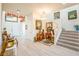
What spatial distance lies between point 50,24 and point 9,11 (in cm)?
70

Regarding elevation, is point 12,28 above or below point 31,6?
below

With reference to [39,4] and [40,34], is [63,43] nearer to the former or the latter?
[40,34]

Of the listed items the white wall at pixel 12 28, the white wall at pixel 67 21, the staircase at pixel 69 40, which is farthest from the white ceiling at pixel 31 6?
the staircase at pixel 69 40

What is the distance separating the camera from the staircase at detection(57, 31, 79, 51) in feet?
8.03

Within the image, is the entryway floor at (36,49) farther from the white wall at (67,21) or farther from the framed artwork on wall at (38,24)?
the white wall at (67,21)

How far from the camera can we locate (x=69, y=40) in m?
2.48

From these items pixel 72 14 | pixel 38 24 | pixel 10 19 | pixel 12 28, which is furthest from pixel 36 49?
pixel 72 14

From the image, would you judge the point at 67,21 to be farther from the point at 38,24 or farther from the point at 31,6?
the point at 31,6

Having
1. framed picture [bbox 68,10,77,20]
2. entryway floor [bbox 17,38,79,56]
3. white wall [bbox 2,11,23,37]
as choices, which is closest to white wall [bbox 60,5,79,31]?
framed picture [bbox 68,10,77,20]

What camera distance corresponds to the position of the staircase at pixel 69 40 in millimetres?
2447

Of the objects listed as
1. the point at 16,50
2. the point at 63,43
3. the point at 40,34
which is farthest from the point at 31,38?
the point at 63,43

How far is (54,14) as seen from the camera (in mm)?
2490

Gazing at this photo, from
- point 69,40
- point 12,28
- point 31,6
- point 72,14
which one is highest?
point 31,6

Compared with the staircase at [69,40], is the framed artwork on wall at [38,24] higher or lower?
higher
